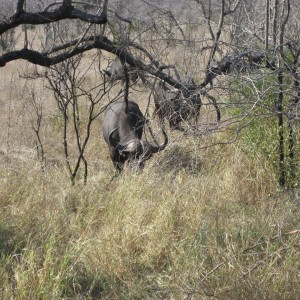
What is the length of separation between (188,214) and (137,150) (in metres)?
3.48

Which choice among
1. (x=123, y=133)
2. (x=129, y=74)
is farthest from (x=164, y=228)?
(x=123, y=133)

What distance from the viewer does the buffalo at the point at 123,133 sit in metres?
9.28

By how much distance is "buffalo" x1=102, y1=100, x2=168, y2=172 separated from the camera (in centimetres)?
928

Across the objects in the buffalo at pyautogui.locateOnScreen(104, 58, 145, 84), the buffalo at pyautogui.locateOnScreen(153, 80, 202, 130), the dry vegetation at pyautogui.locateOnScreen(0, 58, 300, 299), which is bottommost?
the dry vegetation at pyautogui.locateOnScreen(0, 58, 300, 299)

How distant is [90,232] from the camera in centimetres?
555

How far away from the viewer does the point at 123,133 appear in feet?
32.3

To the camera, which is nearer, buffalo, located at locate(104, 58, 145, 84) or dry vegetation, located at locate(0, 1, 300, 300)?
dry vegetation, located at locate(0, 1, 300, 300)

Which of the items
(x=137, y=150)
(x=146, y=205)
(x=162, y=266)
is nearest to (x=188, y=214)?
(x=146, y=205)

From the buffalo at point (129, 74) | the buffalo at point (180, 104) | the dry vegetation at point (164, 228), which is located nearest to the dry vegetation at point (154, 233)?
the dry vegetation at point (164, 228)

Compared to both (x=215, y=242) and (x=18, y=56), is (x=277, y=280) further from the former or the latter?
(x=18, y=56)

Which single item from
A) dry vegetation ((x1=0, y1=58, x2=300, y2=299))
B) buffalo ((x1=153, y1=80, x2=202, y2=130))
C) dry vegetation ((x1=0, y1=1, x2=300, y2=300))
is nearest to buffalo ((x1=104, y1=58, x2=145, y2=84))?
buffalo ((x1=153, y1=80, x2=202, y2=130))

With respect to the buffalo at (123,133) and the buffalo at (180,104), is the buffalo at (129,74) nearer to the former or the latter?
the buffalo at (180,104)

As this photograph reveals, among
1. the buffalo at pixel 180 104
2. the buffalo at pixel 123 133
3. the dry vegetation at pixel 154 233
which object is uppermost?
the buffalo at pixel 180 104

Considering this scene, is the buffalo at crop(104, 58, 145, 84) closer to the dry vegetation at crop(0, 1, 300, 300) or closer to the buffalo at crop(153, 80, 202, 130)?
the buffalo at crop(153, 80, 202, 130)
